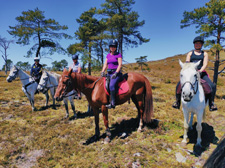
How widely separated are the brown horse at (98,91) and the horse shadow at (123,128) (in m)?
0.29

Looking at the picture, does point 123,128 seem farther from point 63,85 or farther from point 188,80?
point 188,80

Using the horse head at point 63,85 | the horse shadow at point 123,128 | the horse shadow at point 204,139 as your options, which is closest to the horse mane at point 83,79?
the horse head at point 63,85

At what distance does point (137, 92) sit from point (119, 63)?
1.74 metres

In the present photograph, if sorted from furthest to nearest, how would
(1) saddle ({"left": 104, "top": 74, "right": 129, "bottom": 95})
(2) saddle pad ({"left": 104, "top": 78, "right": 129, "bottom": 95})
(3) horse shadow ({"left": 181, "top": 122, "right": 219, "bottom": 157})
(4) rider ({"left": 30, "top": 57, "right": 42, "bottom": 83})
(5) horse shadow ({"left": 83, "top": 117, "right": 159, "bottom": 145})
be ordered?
1. (4) rider ({"left": 30, "top": 57, "right": 42, "bottom": 83})
2. (5) horse shadow ({"left": 83, "top": 117, "right": 159, "bottom": 145})
3. (2) saddle pad ({"left": 104, "top": 78, "right": 129, "bottom": 95})
4. (1) saddle ({"left": 104, "top": 74, "right": 129, "bottom": 95})
5. (3) horse shadow ({"left": 181, "top": 122, "right": 219, "bottom": 157})

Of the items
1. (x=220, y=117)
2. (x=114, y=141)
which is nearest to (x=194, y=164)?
(x=114, y=141)

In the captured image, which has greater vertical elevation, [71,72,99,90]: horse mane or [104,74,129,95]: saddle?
[71,72,99,90]: horse mane

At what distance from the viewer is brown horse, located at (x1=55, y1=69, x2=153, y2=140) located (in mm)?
4445

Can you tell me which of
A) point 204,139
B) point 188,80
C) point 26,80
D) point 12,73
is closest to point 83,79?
point 188,80

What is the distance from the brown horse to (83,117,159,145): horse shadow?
288 millimetres

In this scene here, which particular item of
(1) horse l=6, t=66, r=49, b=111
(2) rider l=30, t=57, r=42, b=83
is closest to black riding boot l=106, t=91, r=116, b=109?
(2) rider l=30, t=57, r=42, b=83

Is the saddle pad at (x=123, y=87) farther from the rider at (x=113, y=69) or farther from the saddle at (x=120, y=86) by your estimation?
the rider at (x=113, y=69)

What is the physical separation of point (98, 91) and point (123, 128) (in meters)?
2.50

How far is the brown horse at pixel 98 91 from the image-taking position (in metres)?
4.45

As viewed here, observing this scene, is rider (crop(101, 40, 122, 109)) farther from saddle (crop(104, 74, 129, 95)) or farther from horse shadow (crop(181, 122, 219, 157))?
horse shadow (crop(181, 122, 219, 157))
